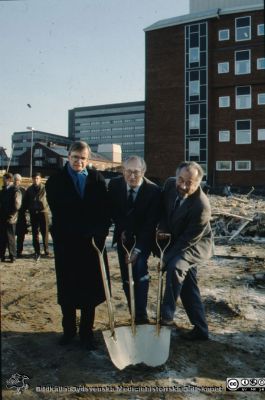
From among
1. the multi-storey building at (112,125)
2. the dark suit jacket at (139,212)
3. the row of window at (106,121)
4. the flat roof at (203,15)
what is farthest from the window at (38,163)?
the dark suit jacket at (139,212)

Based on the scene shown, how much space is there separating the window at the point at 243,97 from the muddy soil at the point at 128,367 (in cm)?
3451

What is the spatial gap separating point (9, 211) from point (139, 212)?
5255 mm

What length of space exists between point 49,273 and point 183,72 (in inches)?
1413

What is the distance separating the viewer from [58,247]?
405cm

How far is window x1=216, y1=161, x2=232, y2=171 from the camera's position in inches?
1511

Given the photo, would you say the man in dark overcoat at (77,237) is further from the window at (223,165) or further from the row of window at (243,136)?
the row of window at (243,136)

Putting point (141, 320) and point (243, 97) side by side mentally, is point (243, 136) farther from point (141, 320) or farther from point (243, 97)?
point (141, 320)

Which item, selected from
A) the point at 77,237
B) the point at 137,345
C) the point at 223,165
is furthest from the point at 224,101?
the point at 137,345

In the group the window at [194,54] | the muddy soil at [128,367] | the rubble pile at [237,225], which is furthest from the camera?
the window at [194,54]

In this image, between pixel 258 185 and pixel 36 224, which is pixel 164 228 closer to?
pixel 36 224

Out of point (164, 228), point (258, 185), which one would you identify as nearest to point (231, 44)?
point (258, 185)

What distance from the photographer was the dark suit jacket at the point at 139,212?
424cm

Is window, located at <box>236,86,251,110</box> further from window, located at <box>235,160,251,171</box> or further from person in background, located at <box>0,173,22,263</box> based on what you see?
person in background, located at <box>0,173,22,263</box>

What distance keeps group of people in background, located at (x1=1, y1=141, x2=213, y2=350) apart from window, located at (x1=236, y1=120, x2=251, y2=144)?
35828 mm
